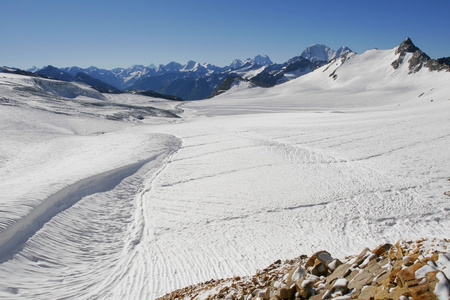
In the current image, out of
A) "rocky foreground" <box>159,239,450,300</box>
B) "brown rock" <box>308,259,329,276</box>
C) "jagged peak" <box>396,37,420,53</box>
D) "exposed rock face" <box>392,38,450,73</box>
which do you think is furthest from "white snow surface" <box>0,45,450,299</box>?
"jagged peak" <box>396,37,420,53</box>

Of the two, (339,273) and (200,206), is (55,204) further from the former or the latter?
(339,273)

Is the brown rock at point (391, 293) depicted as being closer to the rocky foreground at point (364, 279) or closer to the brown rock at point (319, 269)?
the rocky foreground at point (364, 279)

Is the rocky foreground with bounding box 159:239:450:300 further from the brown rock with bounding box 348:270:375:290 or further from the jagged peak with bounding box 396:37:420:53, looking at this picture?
the jagged peak with bounding box 396:37:420:53

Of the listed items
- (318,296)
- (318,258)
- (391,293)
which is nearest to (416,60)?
(318,258)

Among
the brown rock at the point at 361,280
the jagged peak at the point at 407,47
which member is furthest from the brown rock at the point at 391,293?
the jagged peak at the point at 407,47

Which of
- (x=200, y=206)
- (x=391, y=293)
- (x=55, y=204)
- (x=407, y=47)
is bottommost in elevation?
(x=200, y=206)
